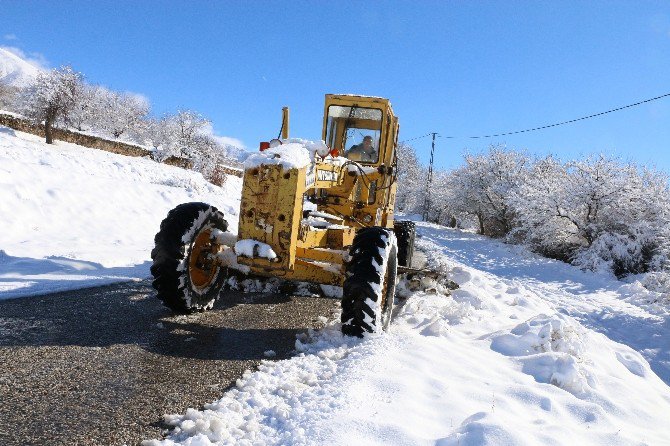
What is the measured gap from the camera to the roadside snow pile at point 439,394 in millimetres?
2777

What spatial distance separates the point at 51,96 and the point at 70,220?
905 inches

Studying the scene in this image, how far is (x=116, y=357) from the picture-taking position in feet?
12.1

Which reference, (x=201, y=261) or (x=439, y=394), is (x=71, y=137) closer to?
(x=201, y=261)

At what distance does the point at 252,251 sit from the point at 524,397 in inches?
105

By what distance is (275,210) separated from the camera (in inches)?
180

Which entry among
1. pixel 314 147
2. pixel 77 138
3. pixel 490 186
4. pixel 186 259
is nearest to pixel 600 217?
pixel 490 186

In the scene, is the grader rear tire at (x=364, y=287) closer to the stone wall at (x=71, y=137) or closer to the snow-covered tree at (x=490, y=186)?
the stone wall at (x=71, y=137)

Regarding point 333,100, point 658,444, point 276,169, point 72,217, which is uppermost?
point 333,100

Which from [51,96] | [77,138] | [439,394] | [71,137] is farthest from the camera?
[77,138]

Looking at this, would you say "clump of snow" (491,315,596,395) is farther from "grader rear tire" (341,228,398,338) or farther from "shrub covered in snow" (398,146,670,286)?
"shrub covered in snow" (398,146,670,286)

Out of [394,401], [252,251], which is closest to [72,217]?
[252,251]

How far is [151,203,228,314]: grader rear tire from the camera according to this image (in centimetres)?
481

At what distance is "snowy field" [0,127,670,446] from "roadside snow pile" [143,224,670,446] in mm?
12

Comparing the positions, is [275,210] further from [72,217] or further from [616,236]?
[616,236]
